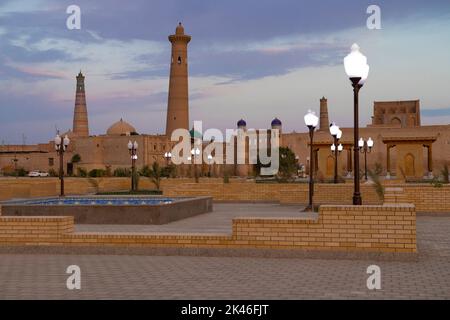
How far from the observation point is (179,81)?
67125mm

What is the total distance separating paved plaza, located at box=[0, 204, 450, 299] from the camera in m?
6.57

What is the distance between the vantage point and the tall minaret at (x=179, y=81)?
67.1 meters

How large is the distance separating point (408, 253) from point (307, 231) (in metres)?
1.39

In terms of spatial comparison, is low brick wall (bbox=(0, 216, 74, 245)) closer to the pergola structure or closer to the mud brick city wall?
the mud brick city wall

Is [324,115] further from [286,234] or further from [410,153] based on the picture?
[286,234]

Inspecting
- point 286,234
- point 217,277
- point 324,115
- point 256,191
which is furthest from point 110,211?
point 324,115

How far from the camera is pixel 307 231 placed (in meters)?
9.07

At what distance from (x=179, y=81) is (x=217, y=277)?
6042 cm

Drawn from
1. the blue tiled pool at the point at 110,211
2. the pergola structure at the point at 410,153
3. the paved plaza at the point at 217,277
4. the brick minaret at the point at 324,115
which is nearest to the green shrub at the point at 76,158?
the brick minaret at the point at 324,115

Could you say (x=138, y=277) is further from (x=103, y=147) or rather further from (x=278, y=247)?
(x=103, y=147)

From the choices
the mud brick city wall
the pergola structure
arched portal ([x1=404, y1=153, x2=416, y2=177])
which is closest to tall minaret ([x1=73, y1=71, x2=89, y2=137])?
the mud brick city wall

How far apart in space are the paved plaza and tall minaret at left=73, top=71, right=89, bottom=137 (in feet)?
300
